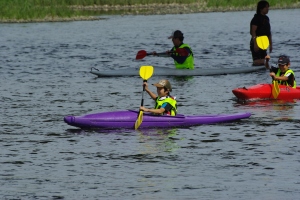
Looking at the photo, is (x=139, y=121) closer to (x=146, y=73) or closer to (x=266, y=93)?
(x=146, y=73)

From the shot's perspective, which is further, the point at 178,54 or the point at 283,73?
the point at 178,54

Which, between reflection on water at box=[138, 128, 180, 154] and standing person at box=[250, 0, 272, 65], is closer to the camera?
reflection on water at box=[138, 128, 180, 154]

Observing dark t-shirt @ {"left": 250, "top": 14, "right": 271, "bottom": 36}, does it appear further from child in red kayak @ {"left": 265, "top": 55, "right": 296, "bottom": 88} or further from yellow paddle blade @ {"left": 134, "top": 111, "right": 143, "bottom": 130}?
yellow paddle blade @ {"left": 134, "top": 111, "right": 143, "bottom": 130}

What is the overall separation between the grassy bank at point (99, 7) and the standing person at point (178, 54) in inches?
1105

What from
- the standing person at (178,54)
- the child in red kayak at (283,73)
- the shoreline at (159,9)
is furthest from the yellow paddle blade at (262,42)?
the shoreline at (159,9)

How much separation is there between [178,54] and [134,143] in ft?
27.8

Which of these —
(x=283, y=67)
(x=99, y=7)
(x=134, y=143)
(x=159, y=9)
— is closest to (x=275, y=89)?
(x=283, y=67)

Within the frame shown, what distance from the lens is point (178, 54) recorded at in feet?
70.0

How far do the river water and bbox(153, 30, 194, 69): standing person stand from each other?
41cm

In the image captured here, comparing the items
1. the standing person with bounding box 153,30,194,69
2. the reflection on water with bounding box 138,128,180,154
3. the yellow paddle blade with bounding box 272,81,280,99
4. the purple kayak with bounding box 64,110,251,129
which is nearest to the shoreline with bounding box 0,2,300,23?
the standing person with bounding box 153,30,194,69

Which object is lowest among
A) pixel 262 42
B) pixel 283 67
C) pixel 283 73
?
pixel 283 73

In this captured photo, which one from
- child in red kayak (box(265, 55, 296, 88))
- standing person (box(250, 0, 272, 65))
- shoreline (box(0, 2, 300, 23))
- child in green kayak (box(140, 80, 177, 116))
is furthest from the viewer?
shoreline (box(0, 2, 300, 23))

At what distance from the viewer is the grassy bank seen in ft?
162

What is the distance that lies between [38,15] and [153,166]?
38730mm
